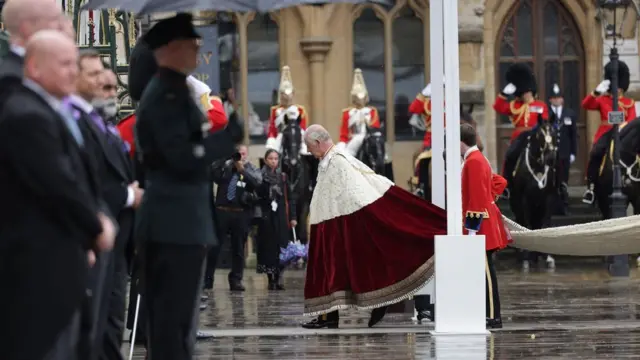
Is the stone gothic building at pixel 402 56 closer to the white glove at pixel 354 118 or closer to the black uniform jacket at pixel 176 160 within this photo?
the white glove at pixel 354 118

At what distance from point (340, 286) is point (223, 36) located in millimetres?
13539

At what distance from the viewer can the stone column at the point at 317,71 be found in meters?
27.4

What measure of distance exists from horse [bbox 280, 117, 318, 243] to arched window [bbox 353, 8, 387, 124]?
3258 millimetres

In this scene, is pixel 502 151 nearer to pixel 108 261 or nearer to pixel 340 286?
pixel 340 286

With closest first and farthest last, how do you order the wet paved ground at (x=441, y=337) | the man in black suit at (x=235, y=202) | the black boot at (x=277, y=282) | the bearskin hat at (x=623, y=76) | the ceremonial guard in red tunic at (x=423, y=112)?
the wet paved ground at (x=441, y=337), the man in black suit at (x=235, y=202), the black boot at (x=277, y=282), the bearskin hat at (x=623, y=76), the ceremonial guard in red tunic at (x=423, y=112)

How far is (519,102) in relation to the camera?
25875 millimetres

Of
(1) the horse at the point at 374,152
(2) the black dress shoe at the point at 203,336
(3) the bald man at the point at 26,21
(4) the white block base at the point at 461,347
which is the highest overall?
(1) the horse at the point at 374,152

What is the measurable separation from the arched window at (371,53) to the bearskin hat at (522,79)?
2778 mm

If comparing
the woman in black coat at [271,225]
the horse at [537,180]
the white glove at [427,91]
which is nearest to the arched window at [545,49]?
the white glove at [427,91]

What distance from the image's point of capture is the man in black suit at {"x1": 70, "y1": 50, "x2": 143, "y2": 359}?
8695mm

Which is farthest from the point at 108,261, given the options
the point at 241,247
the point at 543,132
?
the point at 543,132

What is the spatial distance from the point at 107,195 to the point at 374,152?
53.3ft

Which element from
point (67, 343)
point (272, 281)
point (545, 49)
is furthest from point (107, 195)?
point (545, 49)

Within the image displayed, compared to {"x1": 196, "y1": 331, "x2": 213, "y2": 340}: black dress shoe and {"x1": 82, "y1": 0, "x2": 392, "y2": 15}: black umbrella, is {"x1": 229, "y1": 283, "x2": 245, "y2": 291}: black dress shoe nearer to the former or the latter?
{"x1": 196, "y1": 331, "x2": 213, "y2": 340}: black dress shoe
